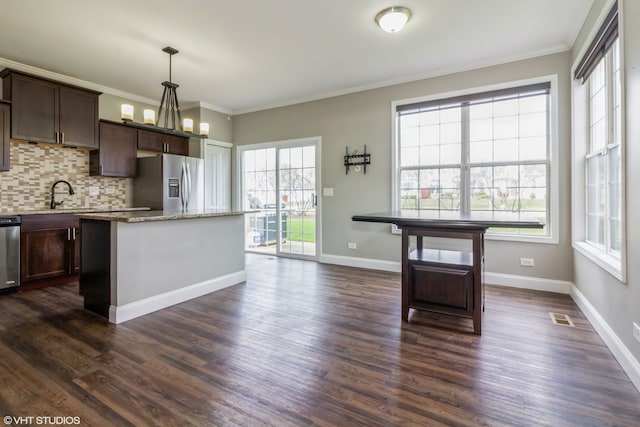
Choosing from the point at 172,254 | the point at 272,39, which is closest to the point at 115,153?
the point at 172,254

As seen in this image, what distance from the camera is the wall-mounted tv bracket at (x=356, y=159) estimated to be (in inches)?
183

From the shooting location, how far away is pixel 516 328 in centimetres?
256

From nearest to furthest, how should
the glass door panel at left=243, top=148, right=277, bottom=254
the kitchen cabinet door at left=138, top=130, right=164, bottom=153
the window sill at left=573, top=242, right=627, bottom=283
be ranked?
1. the window sill at left=573, top=242, right=627, bottom=283
2. the kitchen cabinet door at left=138, top=130, right=164, bottom=153
3. the glass door panel at left=243, top=148, right=277, bottom=254

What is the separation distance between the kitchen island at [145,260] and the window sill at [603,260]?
3.32 metres

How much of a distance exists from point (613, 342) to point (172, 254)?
3566 millimetres

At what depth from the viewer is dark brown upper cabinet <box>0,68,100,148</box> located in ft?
11.8

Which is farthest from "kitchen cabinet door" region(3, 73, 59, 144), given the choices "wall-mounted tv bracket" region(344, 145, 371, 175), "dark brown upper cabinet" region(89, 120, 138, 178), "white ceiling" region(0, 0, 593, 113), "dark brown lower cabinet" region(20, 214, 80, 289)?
"wall-mounted tv bracket" region(344, 145, 371, 175)

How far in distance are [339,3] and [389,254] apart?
3106 millimetres

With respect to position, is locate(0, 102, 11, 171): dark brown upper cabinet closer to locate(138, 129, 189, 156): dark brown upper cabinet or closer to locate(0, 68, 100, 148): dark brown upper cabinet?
locate(0, 68, 100, 148): dark brown upper cabinet

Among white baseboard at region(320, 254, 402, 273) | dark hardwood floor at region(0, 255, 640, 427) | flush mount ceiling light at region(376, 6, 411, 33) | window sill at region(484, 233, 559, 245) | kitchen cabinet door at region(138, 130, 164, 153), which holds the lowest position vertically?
dark hardwood floor at region(0, 255, 640, 427)

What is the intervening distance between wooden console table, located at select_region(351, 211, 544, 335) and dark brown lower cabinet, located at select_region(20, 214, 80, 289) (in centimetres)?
365

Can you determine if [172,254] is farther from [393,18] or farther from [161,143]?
[393,18]

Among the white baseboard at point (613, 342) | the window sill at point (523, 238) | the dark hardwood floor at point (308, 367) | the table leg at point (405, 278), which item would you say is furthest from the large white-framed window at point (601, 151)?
the table leg at point (405, 278)

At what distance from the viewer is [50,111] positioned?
12.7 feet
